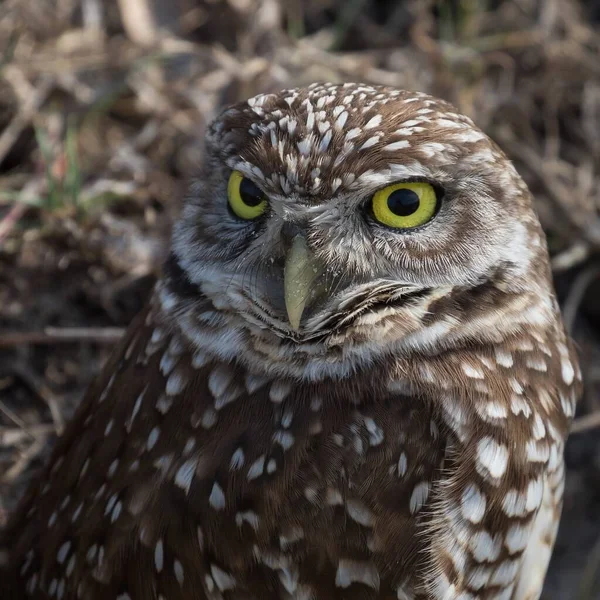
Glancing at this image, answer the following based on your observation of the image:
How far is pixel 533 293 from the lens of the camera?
1894 millimetres

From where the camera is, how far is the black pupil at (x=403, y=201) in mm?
1721

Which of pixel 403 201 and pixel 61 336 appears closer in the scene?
pixel 403 201

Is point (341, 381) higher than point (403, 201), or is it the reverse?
point (403, 201)

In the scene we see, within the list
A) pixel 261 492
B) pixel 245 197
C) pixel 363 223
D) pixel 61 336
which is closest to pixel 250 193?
pixel 245 197

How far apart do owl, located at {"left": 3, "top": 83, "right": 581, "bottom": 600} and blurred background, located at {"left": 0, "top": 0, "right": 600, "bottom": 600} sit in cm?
81

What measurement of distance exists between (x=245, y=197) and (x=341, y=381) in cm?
41

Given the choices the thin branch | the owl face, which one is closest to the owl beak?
the owl face

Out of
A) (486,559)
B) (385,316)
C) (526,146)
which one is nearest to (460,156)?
(385,316)

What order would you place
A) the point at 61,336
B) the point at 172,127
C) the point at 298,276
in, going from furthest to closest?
the point at 172,127 < the point at 61,336 < the point at 298,276

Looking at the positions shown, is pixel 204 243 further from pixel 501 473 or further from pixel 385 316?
pixel 501 473

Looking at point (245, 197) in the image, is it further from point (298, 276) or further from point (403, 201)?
point (403, 201)

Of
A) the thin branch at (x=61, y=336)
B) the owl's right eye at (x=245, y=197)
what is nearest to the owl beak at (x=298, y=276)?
the owl's right eye at (x=245, y=197)

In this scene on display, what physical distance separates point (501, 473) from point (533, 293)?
0.38 m

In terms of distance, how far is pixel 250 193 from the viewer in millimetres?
1796
